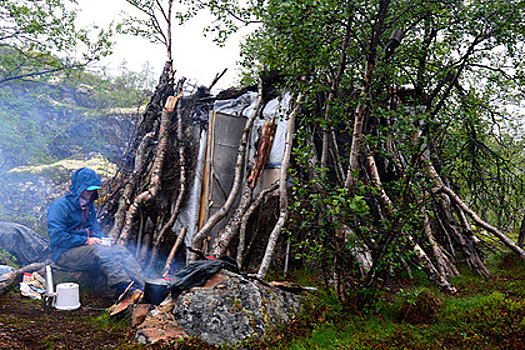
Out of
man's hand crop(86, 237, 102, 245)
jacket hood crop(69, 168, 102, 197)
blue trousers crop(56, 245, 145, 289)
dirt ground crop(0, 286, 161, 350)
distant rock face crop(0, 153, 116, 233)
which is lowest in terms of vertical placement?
distant rock face crop(0, 153, 116, 233)

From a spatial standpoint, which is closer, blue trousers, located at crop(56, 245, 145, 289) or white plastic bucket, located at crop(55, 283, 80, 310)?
white plastic bucket, located at crop(55, 283, 80, 310)

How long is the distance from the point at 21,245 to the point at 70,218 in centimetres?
234

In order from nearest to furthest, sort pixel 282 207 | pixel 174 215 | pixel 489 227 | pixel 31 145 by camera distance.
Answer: pixel 489 227 → pixel 282 207 → pixel 174 215 → pixel 31 145

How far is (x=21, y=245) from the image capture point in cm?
578

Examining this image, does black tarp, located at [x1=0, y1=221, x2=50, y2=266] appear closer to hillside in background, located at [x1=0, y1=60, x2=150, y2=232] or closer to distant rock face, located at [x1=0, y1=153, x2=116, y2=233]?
distant rock face, located at [x1=0, y1=153, x2=116, y2=233]

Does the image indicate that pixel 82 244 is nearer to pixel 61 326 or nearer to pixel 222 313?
pixel 61 326

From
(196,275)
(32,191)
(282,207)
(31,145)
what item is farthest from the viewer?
(32,191)

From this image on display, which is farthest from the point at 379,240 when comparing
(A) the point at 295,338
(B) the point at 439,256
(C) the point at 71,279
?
(C) the point at 71,279

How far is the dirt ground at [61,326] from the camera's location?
2859 millimetres

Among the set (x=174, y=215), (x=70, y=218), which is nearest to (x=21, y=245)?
(x=70, y=218)

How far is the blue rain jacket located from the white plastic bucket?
2.18ft

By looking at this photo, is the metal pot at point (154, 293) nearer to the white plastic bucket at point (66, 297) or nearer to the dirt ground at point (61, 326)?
the dirt ground at point (61, 326)

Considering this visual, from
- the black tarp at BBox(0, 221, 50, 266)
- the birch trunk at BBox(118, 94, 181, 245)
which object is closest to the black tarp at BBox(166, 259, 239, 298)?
the birch trunk at BBox(118, 94, 181, 245)

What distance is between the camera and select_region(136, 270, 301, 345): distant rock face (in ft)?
9.77
